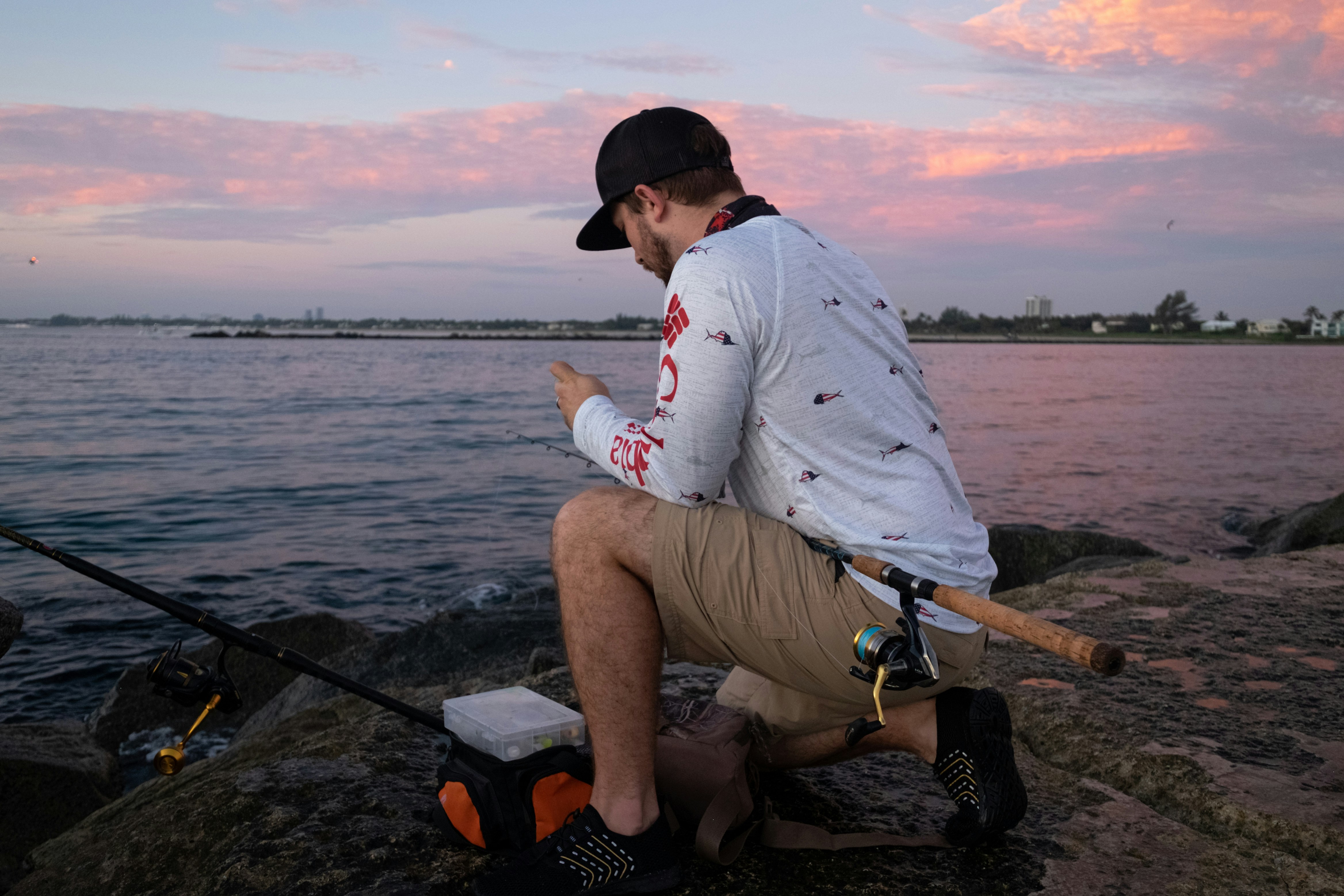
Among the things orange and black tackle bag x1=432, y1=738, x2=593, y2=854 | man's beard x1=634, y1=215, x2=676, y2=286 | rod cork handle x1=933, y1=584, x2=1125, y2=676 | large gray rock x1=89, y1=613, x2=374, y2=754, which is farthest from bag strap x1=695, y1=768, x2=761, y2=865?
large gray rock x1=89, y1=613, x2=374, y2=754

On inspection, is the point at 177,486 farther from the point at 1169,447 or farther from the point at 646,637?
the point at 1169,447

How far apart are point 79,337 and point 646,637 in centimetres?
12938

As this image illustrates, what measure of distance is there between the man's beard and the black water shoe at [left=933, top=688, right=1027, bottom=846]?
1.34 m

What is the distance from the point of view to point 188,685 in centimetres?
241

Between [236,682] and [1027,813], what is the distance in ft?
17.4

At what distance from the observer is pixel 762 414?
86.9 inches

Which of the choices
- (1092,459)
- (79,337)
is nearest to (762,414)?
(1092,459)

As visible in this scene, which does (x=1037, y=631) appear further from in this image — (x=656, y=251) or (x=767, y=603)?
(x=656, y=251)

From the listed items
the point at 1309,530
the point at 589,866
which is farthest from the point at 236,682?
the point at 1309,530

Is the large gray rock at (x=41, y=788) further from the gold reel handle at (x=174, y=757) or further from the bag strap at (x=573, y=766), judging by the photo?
the bag strap at (x=573, y=766)

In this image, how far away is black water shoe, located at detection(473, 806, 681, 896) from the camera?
2107 millimetres

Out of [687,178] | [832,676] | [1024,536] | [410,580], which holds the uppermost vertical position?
[687,178]

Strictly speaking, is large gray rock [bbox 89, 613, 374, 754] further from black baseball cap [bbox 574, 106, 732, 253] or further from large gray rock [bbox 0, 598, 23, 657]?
black baseball cap [bbox 574, 106, 732, 253]

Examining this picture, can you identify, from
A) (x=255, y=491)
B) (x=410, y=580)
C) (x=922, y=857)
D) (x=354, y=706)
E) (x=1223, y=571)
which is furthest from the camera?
(x=255, y=491)
